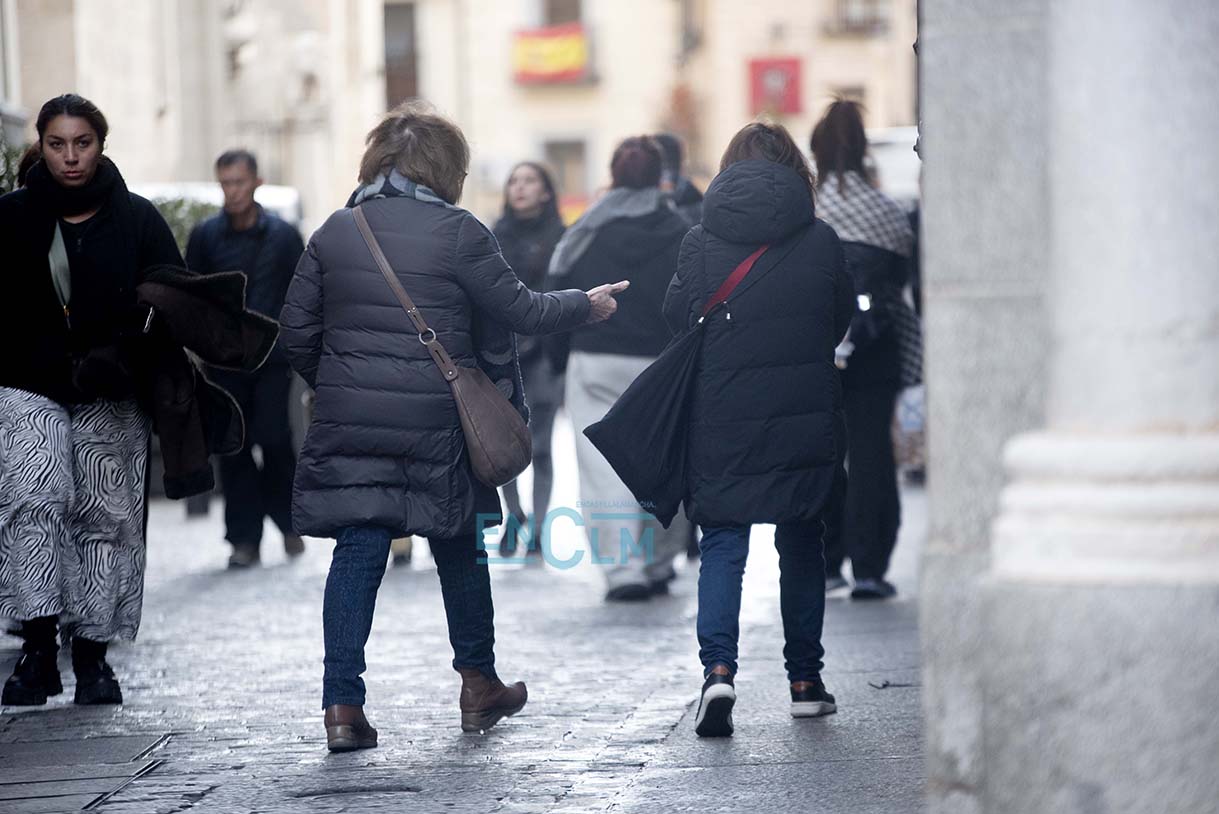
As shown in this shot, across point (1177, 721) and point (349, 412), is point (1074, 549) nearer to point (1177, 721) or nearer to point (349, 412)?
point (1177, 721)

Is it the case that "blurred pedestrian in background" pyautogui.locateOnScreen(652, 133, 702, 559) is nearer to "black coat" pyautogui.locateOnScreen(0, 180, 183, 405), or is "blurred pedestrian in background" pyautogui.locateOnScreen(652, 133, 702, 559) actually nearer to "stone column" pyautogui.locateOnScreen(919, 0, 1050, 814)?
"black coat" pyautogui.locateOnScreen(0, 180, 183, 405)

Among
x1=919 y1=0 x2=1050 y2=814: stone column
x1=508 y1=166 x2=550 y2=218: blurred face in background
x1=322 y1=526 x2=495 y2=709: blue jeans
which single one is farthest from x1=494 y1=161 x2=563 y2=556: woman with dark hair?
x1=919 y1=0 x2=1050 y2=814: stone column

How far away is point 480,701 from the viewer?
6.52 meters

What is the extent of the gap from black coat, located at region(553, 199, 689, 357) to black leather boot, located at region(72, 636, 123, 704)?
3076mm

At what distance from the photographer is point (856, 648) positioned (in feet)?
26.0

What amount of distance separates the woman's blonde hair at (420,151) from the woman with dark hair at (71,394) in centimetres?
98

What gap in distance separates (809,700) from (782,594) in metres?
0.34

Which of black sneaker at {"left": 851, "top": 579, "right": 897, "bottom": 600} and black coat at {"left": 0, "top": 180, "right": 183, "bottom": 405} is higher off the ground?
black coat at {"left": 0, "top": 180, "right": 183, "bottom": 405}

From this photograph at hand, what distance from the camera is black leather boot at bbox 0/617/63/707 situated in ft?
22.8

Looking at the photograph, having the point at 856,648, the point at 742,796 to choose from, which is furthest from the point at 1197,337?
the point at 856,648

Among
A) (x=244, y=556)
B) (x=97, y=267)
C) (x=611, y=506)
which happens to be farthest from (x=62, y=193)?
(x=244, y=556)

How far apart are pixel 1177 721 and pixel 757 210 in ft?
9.31

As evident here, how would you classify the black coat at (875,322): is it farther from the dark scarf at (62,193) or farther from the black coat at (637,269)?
the dark scarf at (62,193)

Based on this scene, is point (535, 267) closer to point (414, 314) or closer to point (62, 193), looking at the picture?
point (62, 193)
